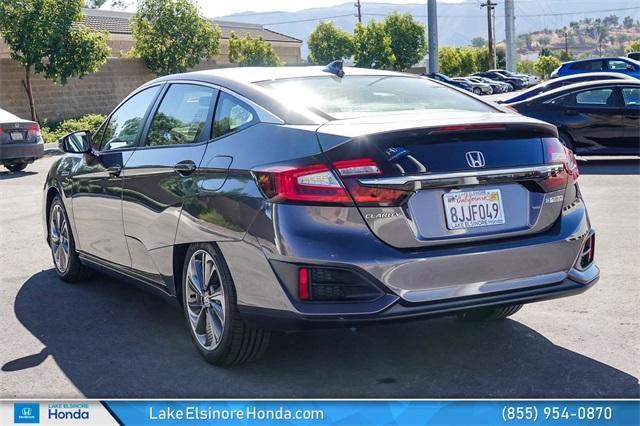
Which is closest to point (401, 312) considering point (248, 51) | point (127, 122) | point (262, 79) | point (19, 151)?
point (262, 79)

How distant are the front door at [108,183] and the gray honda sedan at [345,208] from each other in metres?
0.45

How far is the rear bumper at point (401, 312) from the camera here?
13.5ft

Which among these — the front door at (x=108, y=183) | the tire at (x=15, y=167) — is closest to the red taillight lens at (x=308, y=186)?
the front door at (x=108, y=183)

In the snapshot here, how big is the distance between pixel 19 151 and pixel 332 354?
42.5 ft

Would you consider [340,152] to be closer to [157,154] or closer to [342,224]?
[342,224]

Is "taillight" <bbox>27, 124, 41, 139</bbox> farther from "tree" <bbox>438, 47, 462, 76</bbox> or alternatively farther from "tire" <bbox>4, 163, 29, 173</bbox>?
"tree" <bbox>438, 47, 462, 76</bbox>

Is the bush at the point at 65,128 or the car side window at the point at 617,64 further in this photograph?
the car side window at the point at 617,64

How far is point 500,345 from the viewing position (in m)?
5.11

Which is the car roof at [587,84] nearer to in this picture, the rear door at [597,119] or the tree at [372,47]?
the rear door at [597,119]

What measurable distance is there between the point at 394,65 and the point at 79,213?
6587cm

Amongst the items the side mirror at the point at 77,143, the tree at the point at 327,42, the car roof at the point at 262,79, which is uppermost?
the tree at the point at 327,42

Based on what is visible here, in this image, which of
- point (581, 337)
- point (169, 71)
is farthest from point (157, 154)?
point (169, 71)

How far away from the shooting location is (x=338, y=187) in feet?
13.6

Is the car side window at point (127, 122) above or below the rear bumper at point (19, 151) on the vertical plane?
above
